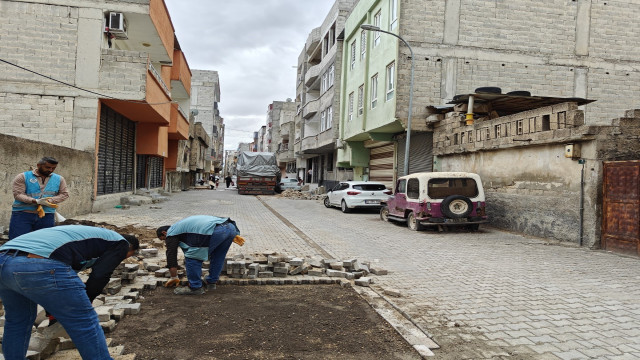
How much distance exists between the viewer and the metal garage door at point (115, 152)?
14.9 meters

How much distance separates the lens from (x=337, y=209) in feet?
67.0

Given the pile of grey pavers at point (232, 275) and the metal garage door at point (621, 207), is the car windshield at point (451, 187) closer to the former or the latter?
the metal garage door at point (621, 207)

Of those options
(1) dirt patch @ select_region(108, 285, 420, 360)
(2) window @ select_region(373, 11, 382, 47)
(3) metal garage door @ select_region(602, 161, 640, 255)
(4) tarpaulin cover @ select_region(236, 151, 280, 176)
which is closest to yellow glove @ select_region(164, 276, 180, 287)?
(1) dirt patch @ select_region(108, 285, 420, 360)

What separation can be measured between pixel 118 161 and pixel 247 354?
15875 millimetres

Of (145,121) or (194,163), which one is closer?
(145,121)

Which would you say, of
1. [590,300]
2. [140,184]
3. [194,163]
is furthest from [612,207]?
[194,163]

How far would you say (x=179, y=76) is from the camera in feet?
75.4

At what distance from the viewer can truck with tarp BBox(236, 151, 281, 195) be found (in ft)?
105

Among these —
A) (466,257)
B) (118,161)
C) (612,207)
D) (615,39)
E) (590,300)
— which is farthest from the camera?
(615,39)

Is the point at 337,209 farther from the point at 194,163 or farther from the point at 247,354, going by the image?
the point at 194,163

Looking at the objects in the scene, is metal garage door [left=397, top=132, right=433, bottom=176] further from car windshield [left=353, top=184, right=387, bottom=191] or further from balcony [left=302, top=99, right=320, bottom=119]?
balcony [left=302, top=99, right=320, bottom=119]

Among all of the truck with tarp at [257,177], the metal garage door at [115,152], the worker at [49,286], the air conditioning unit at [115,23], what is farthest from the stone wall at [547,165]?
the truck with tarp at [257,177]

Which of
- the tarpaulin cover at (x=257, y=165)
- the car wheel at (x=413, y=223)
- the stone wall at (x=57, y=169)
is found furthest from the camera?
the tarpaulin cover at (x=257, y=165)

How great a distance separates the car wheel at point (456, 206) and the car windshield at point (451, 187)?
33 centimetres
